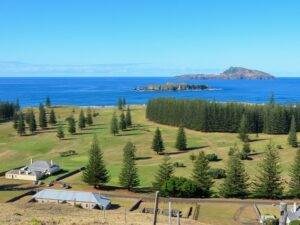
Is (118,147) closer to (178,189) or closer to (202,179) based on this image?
(202,179)

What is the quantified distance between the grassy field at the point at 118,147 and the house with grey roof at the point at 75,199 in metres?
15.0

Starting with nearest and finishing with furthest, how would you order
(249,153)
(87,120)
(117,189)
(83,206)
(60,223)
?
(60,223) → (83,206) → (117,189) → (249,153) → (87,120)

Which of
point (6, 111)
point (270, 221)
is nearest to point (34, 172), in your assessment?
point (270, 221)

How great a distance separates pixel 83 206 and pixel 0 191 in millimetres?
17393

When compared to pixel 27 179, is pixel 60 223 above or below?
above

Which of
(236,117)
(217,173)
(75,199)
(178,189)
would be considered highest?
(236,117)

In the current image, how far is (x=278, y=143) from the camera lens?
106 meters

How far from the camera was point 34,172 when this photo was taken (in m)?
A: 74.7

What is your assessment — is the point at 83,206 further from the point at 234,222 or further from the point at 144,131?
the point at 144,131

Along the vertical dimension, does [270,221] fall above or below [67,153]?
above

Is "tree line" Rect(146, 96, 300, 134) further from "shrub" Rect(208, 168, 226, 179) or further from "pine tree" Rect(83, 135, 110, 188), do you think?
"pine tree" Rect(83, 135, 110, 188)

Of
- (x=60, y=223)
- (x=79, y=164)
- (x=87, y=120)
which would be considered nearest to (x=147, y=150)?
(x=79, y=164)

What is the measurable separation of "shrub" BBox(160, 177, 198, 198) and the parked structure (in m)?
28.5

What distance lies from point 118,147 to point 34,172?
3410cm
